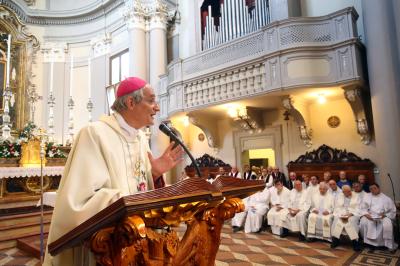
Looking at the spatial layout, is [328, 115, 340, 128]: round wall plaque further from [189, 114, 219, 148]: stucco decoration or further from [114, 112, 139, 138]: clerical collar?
[114, 112, 139, 138]: clerical collar

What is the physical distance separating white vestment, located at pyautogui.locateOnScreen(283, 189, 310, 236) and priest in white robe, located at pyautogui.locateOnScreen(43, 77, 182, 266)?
486cm

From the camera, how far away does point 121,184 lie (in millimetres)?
1531

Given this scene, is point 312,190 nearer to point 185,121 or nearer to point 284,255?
point 284,255

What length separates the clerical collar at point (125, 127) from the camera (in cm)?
175

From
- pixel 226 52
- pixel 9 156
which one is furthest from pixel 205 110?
pixel 9 156

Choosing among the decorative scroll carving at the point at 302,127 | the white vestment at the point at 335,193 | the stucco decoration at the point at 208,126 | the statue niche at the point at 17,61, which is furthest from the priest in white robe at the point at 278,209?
the statue niche at the point at 17,61

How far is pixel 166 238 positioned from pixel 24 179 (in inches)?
242

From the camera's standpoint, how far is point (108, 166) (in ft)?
4.83

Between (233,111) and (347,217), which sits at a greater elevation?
(233,111)

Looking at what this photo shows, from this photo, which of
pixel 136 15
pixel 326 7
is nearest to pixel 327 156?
pixel 326 7

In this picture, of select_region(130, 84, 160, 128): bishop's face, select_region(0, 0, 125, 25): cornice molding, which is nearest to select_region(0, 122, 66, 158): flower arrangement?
select_region(130, 84, 160, 128): bishop's face

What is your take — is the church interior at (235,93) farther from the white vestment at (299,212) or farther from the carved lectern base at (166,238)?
the carved lectern base at (166,238)

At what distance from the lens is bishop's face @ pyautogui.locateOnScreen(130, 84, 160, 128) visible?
5.54 ft

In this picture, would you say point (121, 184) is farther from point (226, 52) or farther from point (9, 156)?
point (226, 52)
